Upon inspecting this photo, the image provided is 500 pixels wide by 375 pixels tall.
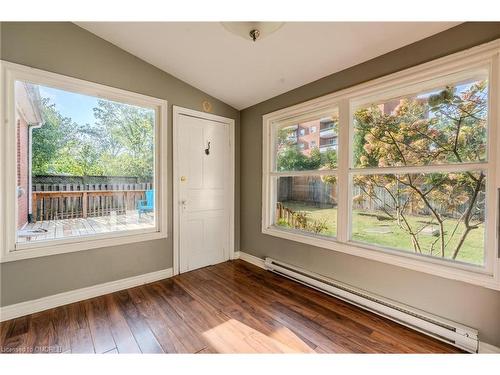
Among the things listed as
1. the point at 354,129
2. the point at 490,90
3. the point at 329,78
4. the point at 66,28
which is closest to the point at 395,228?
the point at 354,129

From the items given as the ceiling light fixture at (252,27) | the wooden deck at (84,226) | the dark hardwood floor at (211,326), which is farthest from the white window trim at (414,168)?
the wooden deck at (84,226)

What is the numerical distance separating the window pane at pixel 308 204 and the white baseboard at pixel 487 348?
1.27 m

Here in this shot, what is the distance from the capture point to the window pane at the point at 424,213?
1642 mm

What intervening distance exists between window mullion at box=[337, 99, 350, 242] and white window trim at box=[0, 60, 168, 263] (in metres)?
2.06

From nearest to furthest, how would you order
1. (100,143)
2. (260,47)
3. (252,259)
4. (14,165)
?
(14,165) → (260,47) → (100,143) → (252,259)

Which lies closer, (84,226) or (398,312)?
(398,312)

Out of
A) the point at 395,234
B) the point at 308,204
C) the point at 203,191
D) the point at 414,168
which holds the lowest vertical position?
the point at 395,234

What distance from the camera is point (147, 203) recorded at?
8.95 ft

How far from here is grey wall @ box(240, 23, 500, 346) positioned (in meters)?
1.55

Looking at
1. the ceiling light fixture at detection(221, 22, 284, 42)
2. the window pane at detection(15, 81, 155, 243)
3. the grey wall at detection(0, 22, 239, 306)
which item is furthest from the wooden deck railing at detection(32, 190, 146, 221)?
the ceiling light fixture at detection(221, 22, 284, 42)

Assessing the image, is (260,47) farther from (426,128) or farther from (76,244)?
(76,244)

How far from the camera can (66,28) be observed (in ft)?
6.99

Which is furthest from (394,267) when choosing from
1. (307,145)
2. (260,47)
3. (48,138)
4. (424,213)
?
(48,138)

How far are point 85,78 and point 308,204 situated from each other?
109 inches
